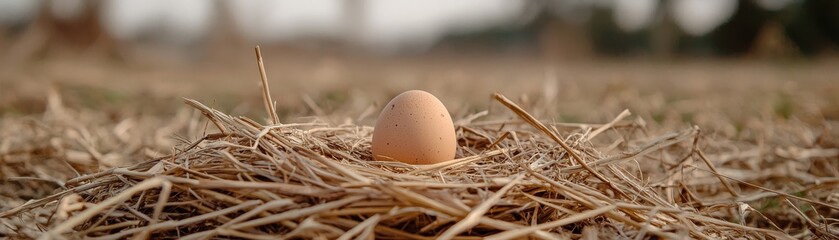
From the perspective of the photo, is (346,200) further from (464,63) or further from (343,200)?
(464,63)

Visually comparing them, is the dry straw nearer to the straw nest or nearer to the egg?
the straw nest

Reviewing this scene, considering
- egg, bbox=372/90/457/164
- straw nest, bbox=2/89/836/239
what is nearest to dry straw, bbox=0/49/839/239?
straw nest, bbox=2/89/836/239

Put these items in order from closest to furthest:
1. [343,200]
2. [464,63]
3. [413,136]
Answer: [343,200] < [413,136] < [464,63]

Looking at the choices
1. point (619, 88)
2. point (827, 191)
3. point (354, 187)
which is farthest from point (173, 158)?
point (619, 88)

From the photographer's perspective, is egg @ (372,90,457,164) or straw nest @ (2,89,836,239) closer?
straw nest @ (2,89,836,239)

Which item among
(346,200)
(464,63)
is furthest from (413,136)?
(464,63)

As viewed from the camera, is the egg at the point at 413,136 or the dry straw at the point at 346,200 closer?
the dry straw at the point at 346,200

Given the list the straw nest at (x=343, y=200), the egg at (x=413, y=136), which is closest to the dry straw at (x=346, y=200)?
the straw nest at (x=343, y=200)

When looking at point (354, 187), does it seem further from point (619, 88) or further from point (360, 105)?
point (619, 88)

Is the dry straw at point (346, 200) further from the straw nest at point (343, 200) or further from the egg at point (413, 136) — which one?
the egg at point (413, 136)
